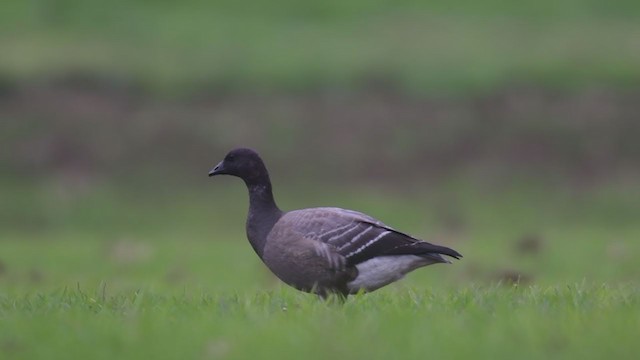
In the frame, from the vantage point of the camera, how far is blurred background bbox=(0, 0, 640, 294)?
2691 cm

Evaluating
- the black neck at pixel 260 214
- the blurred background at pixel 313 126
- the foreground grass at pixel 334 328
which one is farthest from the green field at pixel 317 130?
the foreground grass at pixel 334 328

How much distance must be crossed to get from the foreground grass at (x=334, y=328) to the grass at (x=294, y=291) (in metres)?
0.02

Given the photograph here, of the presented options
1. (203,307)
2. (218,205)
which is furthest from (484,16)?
(203,307)

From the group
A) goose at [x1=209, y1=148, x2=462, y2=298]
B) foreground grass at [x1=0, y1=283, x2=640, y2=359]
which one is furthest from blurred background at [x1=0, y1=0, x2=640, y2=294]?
foreground grass at [x1=0, y1=283, x2=640, y2=359]

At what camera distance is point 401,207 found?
2817cm

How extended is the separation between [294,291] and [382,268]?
0.94 metres

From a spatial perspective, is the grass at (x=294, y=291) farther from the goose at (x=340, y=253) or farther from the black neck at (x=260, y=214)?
the black neck at (x=260, y=214)

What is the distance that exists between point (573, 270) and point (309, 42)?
17.7 m

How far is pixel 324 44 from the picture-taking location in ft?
119

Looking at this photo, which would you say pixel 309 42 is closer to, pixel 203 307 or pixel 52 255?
pixel 52 255

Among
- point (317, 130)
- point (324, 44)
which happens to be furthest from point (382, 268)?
point (324, 44)

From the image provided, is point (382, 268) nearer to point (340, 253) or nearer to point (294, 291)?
point (340, 253)

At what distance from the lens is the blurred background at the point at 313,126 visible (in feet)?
88.3

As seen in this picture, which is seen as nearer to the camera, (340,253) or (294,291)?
(340,253)
